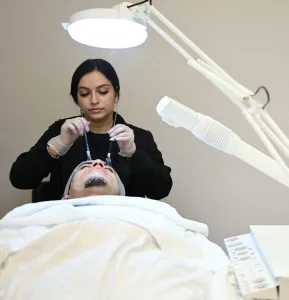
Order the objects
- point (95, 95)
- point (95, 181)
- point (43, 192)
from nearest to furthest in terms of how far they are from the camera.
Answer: point (95, 181), point (95, 95), point (43, 192)

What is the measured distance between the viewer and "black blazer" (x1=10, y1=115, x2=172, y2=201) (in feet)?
5.43

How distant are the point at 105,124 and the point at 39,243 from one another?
0.70 meters

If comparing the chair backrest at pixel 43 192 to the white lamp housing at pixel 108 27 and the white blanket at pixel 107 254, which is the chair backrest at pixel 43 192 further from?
the white lamp housing at pixel 108 27

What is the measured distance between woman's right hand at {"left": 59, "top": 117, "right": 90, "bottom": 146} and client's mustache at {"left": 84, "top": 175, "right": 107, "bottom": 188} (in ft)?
0.58

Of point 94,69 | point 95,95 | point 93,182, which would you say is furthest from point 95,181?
point 94,69

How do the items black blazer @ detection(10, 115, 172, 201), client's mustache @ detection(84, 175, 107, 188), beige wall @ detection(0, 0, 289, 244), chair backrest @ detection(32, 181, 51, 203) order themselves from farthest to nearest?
beige wall @ detection(0, 0, 289, 244), chair backrest @ detection(32, 181, 51, 203), black blazer @ detection(10, 115, 172, 201), client's mustache @ detection(84, 175, 107, 188)

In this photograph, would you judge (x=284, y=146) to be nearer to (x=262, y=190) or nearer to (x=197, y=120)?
(x=197, y=120)

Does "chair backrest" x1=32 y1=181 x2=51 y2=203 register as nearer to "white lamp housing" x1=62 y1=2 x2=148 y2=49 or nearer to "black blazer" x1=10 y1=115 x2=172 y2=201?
"black blazer" x1=10 y1=115 x2=172 y2=201

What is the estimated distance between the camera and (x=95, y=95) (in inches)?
66.4

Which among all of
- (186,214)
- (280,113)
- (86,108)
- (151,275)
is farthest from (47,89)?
(151,275)

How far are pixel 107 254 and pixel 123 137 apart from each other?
52 centimetres

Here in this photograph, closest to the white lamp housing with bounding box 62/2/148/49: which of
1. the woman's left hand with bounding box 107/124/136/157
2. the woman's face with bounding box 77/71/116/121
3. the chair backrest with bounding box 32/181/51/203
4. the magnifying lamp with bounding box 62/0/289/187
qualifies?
the magnifying lamp with bounding box 62/0/289/187

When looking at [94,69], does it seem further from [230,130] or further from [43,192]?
[230,130]

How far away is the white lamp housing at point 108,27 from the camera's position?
1000 mm
